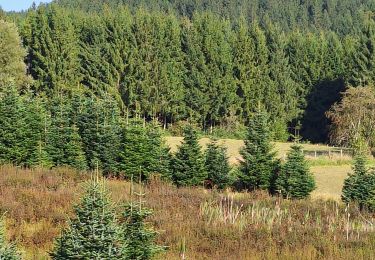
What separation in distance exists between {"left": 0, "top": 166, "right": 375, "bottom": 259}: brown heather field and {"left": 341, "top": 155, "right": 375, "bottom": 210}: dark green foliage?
1.99 m

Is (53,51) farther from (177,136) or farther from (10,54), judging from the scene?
(177,136)

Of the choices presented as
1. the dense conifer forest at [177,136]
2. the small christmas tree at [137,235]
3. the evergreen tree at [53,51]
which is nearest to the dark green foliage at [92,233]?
the dense conifer forest at [177,136]

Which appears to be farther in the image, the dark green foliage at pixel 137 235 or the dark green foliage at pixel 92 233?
the dark green foliage at pixel 137 235

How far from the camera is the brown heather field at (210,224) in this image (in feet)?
43.9

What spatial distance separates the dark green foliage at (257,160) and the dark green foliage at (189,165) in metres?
1.80

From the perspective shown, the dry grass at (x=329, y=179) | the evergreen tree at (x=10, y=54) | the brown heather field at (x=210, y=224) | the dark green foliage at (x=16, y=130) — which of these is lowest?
the dry grass at (x=329, y=179)

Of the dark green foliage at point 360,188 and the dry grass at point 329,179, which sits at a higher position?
the dark green foliage at point 360,188

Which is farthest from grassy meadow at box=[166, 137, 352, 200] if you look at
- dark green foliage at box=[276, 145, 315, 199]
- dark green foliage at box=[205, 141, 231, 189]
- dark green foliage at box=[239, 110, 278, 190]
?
dark green foliage at box=[205, 141, 231, 189]

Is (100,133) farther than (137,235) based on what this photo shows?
Yes

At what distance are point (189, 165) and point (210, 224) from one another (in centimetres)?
1016

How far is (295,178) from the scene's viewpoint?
24.6 metres

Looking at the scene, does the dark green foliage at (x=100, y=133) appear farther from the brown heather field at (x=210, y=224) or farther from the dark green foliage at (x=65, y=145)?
the brown heather field at (x=210, y=224)

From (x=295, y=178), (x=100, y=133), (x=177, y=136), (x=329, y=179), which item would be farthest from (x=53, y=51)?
(x=295, y=178)

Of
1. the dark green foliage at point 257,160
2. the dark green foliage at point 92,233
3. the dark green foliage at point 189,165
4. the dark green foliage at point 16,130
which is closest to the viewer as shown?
the dark green foliage at point 92,233
